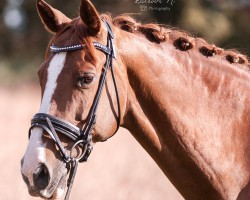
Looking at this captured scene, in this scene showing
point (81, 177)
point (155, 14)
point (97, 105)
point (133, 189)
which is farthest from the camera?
point (155, 14)

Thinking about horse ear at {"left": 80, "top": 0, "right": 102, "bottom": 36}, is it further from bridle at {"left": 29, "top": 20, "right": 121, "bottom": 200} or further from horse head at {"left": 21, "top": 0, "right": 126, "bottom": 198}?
bridle at {"left": 29, "top": 20, "right": 121, "bottom": 200}

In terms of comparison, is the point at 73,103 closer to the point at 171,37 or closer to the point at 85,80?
the point at 85,80

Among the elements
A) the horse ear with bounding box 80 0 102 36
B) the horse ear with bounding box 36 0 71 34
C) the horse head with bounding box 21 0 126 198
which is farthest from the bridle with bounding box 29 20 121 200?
the horse ear with bounding box 36 0 71 34

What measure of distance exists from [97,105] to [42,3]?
93cm

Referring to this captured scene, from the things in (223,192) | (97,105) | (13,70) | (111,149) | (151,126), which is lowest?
(13,70)

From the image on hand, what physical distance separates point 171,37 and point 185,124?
2.31 ft

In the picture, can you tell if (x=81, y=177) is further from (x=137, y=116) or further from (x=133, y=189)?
(x=137, y=116)

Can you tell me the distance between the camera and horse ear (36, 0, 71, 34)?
173 inches

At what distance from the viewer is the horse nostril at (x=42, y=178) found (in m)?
3.82

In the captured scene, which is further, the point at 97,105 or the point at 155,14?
the point at 155,14

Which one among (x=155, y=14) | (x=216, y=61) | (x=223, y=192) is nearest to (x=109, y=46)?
(x=216, y=61)

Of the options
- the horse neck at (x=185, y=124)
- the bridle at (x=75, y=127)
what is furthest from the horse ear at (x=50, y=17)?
the horse neck at (x=185, y=124)

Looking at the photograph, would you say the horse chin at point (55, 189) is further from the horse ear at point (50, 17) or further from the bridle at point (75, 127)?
the horse ear at point (50, 17)

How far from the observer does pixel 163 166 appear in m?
4.32
